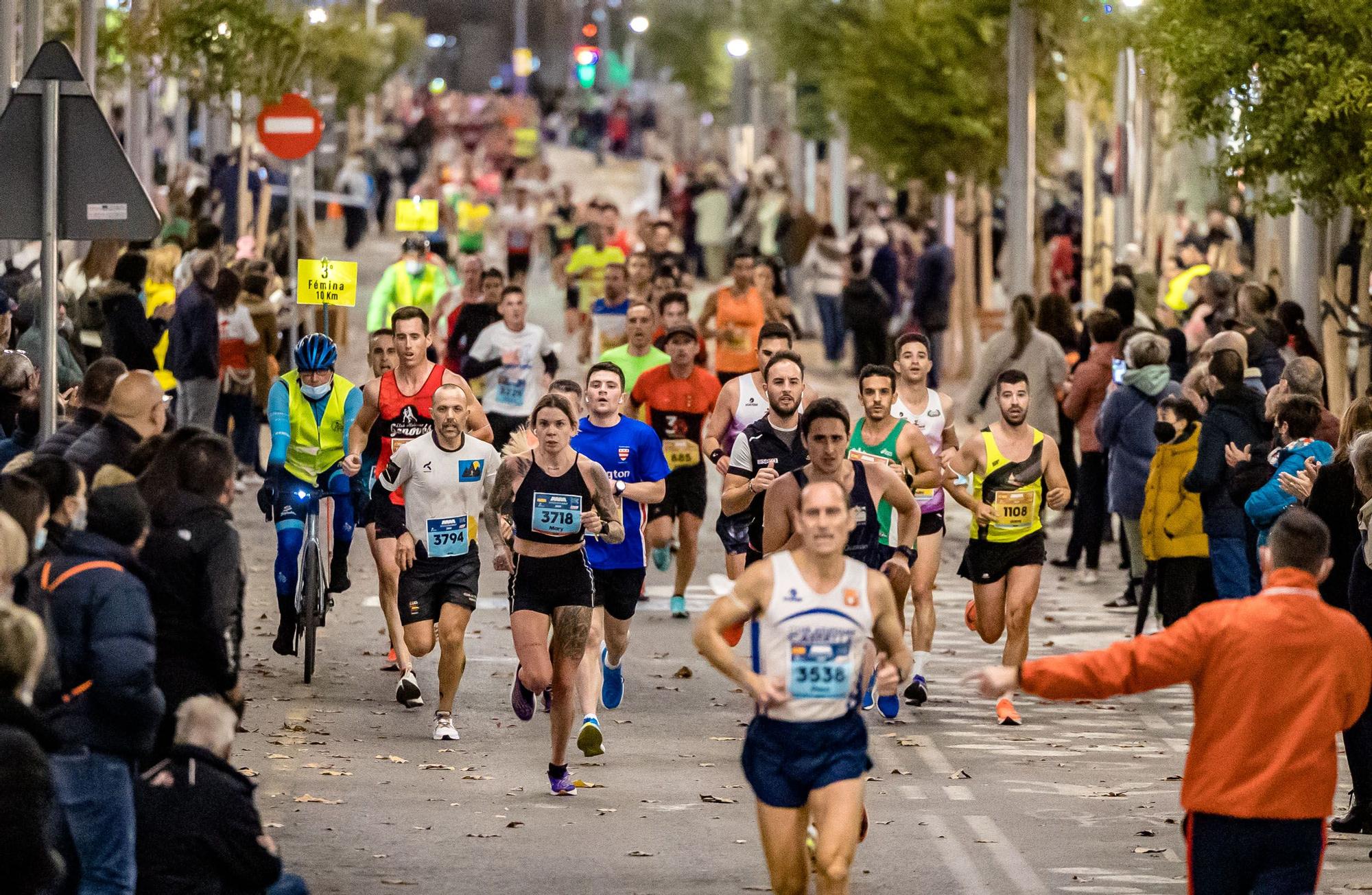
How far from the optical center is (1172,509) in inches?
569

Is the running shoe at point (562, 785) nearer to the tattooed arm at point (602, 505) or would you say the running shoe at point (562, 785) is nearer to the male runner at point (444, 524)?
the tattooed arm at point (602, 505)

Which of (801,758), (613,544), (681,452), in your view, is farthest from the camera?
(681,452)

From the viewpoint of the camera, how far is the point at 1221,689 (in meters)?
7.16

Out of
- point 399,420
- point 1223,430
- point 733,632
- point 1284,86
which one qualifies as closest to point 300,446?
point 399,420

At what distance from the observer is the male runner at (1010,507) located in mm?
12664

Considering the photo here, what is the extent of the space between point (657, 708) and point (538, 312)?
24326 mm

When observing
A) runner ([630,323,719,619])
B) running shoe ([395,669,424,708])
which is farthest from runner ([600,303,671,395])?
running shoe ([395,669,424,708])

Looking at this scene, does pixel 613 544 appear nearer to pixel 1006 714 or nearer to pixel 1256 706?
pixel 1006 714

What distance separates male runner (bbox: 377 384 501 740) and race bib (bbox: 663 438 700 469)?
3734mm

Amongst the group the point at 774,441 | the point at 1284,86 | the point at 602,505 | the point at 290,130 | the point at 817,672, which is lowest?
the point at 817,672

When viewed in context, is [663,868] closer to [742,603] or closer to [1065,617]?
[742,603]

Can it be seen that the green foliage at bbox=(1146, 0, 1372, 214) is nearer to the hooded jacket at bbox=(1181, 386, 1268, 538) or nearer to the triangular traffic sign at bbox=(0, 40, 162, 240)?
the hooded jacket at bbox=(1181, 386, 1268, 538)

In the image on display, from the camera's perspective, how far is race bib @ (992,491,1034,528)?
12.7m

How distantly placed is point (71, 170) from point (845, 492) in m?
3.41
